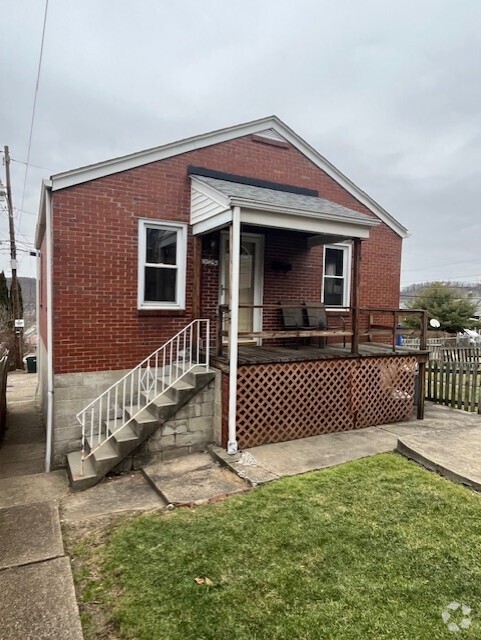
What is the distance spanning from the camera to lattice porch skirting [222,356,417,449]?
20.3ft

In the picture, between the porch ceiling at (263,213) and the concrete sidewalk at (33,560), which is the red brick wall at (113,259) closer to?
the porch ceiling at (263,213)

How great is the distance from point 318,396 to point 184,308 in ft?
9.59

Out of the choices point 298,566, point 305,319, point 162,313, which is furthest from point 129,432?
point 305,319

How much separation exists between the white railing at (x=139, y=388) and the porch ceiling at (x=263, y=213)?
177cm

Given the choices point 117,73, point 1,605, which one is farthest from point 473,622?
point 117,73

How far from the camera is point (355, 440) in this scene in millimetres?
6406

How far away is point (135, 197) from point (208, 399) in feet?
12.3

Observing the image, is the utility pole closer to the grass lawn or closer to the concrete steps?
the concrete steps

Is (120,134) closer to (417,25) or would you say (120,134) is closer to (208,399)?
(417,25)

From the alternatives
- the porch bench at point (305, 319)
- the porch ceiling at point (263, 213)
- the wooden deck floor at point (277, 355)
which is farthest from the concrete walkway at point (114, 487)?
the porch ceiling at point (263, 213)

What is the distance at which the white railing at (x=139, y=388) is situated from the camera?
6.16 m

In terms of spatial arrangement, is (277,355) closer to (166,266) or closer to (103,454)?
(166,266)

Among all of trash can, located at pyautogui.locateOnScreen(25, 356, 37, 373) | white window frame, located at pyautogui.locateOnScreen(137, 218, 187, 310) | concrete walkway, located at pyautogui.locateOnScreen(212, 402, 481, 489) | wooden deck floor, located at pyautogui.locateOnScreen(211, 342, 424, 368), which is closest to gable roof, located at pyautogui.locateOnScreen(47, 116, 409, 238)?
white window frame, located at pyautogui.locateOnScreen(137, 218, 187, 310)

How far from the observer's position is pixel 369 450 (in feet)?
19.4
